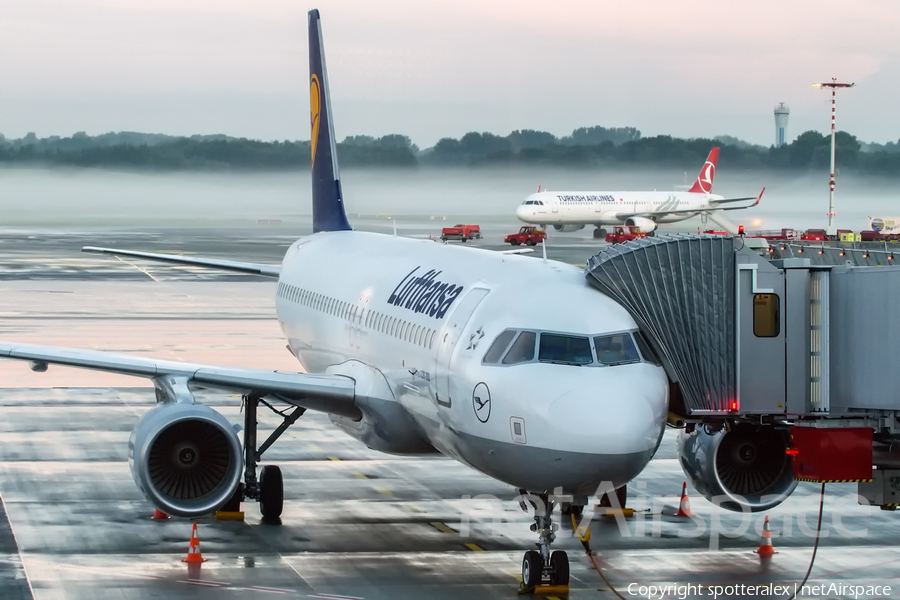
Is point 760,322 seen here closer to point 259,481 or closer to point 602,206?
point 259,481

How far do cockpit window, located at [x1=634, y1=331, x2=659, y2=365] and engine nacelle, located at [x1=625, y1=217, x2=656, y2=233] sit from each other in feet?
266

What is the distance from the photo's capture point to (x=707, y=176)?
103 metres

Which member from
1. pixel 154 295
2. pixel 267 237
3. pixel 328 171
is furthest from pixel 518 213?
pixel 328 171

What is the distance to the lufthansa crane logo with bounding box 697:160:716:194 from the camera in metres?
101

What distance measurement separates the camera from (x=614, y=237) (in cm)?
8569

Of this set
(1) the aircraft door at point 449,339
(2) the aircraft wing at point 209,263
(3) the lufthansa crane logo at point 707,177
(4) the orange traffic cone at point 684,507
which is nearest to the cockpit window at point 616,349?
(1) the aircraft door at point 449,339

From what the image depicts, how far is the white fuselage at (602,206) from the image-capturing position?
96.8m

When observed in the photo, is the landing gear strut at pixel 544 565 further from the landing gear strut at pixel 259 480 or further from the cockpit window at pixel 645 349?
the landing gear strut at pixel 259 480

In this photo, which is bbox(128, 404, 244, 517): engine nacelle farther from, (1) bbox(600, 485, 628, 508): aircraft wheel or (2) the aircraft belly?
(1) bbox(600, 485, 628, 508): aircraft wheel

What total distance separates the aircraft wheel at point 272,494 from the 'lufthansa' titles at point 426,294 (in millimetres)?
3088

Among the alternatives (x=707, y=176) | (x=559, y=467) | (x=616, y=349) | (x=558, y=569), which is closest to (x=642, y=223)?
(x=707, y=176)

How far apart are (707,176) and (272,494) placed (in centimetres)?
8733

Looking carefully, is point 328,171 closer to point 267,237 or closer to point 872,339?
point 872,339

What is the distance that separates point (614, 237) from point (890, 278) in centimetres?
7111
